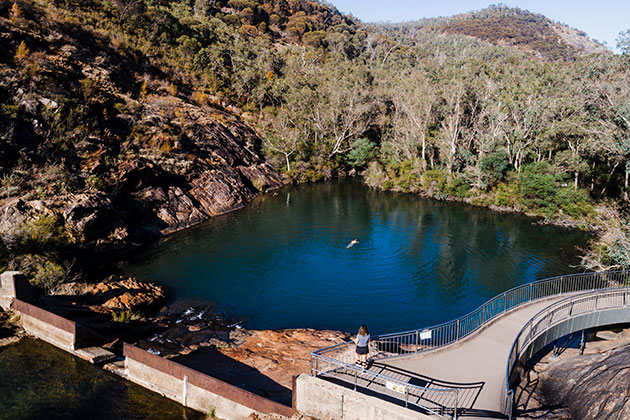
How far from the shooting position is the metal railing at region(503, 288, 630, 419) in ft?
58.1

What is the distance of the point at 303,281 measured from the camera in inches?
1265

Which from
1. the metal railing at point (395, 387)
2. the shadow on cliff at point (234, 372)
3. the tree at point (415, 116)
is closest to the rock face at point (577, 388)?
the metal railing at point (395, 387)

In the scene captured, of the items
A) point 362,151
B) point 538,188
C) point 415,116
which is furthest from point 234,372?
point 362,151

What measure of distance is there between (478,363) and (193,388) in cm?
1125

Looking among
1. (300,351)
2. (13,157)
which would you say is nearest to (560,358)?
(300,351)

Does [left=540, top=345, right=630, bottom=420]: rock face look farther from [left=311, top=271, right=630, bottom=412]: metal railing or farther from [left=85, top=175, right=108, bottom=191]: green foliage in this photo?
[left=85, top=175, right=108, bottom=191]: green foliage

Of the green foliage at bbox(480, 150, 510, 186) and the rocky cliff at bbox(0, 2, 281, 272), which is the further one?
the green foliage at bbox(480, 150, 510, 186)

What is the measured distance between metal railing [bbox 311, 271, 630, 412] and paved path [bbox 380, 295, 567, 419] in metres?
0.36

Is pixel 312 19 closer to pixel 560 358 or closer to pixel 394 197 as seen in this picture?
pixel 394 197

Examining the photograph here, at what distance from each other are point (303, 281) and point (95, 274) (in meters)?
15.5

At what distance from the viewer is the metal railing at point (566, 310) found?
17703 millimetres

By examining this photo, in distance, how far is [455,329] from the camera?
81.9ft

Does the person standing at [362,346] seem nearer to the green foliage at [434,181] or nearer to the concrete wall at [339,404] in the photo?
the concrete wall at [339,404]

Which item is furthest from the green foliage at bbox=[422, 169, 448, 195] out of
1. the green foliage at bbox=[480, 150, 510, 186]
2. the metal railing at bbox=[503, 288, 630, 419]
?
the metal railing at bbox=[503, 288, 630, 419]
